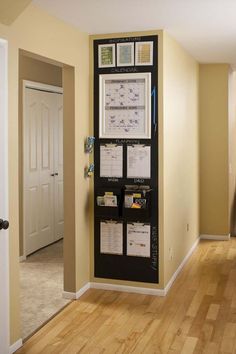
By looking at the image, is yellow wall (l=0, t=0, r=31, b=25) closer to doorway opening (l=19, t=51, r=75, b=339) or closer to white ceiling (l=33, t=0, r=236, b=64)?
white ceiling (l=33, t=0, r=236, b=64)

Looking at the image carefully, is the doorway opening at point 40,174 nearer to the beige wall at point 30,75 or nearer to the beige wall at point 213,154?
the beige wall at point 30,75

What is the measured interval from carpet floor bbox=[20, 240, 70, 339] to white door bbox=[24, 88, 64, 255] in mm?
309

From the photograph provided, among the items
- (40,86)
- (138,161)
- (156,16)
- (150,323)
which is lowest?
(150,323)

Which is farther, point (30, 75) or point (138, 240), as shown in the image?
point (30, 75)

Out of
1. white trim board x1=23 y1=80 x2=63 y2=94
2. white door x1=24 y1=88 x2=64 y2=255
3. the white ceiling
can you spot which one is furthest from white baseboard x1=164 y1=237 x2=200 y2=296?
white trim board x1=23 y1=80 x2=63 y2=94

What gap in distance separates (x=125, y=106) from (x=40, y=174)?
82.3 inches

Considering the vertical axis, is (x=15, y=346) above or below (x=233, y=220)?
below

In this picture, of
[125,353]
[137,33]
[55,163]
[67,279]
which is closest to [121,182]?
[67,279]

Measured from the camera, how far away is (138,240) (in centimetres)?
459

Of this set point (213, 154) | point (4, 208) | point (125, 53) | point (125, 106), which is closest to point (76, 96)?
point (125, 106)

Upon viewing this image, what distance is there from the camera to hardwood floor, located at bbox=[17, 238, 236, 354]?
3.46 meters

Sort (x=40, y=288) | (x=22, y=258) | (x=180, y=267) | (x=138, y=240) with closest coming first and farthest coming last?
(x=138, y=240), (x=40, y=288), (x=180, y=267), (x=22, y=258)

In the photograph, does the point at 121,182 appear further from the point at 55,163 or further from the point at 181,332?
the point at 55,163

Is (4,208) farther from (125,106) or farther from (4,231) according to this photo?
(125,106)
